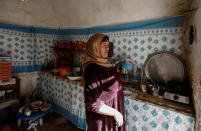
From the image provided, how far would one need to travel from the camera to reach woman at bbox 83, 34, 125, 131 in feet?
3.24

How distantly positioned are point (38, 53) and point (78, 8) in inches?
64.9

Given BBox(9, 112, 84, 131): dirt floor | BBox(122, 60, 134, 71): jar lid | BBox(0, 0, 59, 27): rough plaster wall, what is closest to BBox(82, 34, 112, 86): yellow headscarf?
BBox(122, 60, 134, 71): jar lid

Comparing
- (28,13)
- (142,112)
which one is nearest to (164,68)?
(142,112)

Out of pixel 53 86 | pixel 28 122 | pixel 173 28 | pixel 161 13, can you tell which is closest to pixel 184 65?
pixel 173 28

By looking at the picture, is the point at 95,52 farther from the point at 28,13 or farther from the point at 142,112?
the point at 28,13

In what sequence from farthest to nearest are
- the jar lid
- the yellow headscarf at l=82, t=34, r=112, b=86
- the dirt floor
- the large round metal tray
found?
the dirt floor → the jar lid → the large round metal tray → the yellow headscarf at l=82, t=34, r=112, b=86

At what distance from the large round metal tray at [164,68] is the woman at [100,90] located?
84 cm

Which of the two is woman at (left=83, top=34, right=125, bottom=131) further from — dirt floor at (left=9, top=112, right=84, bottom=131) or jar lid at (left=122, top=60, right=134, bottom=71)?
dirt floor at (left=9, top=112, right=84, bottom=131)

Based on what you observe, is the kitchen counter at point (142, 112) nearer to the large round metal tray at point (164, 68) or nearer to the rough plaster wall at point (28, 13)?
the large round metal tray at point (164, 68)

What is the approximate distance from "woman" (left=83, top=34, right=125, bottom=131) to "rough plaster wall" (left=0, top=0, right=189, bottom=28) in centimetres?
102

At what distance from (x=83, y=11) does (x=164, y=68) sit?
6.37ft

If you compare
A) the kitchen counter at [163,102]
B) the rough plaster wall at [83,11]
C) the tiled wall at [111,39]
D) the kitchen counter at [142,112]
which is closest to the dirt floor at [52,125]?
the kitchen counter at [142,112]

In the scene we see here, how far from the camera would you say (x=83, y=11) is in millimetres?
2400

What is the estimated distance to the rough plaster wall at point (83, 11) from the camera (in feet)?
5.26
